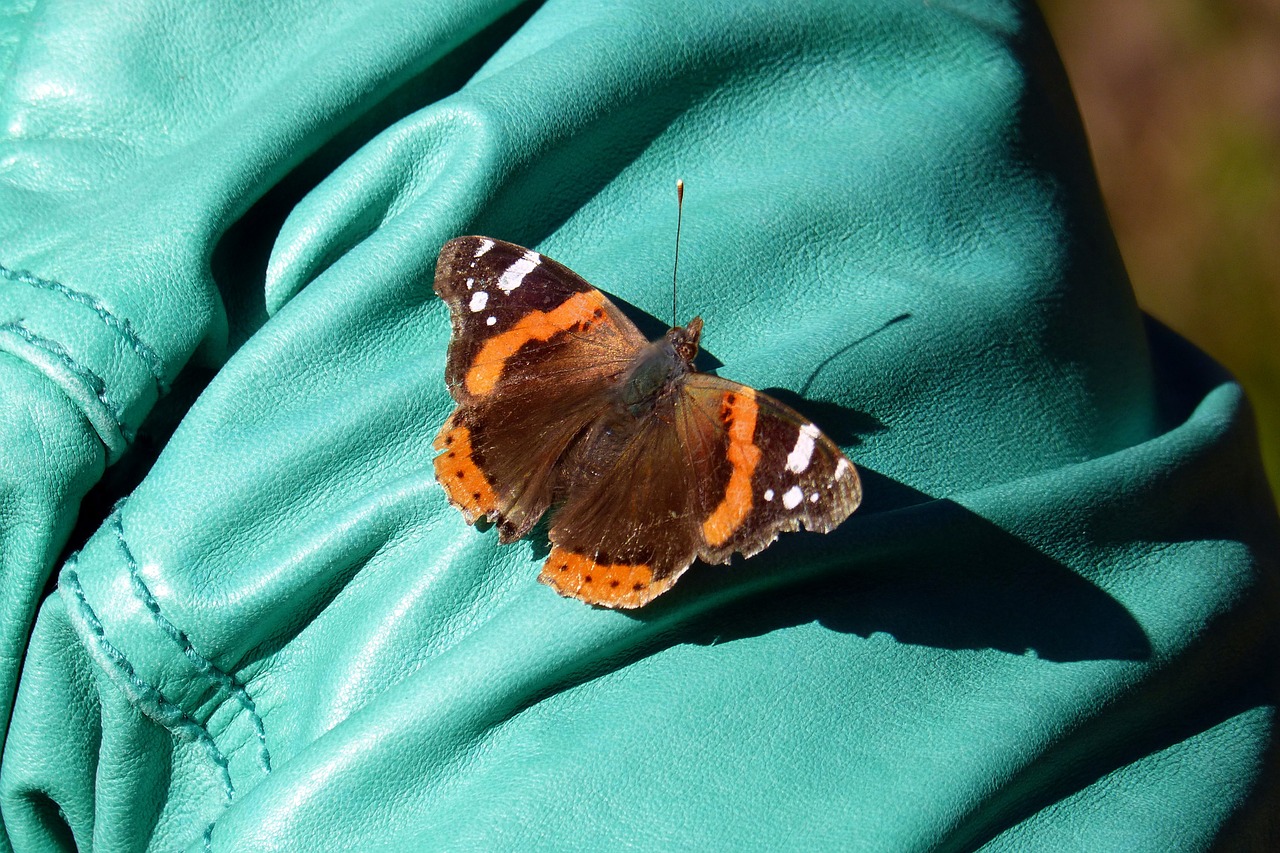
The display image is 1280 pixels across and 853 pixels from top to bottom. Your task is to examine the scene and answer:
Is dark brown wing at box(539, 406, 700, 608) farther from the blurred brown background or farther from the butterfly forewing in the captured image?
the blurred brown background

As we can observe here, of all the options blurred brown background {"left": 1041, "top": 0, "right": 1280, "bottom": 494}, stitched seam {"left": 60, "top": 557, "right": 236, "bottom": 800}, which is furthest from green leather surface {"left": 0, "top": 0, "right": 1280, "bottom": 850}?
blurred brown background {"left": 1041, "top": 0, "right": 1280, "bottom": 494}

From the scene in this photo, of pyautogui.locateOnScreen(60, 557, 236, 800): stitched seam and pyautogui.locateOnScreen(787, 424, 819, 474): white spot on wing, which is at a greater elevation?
pyautogui.locateOnScreen(787, 424, 819, 474): white spot on wing

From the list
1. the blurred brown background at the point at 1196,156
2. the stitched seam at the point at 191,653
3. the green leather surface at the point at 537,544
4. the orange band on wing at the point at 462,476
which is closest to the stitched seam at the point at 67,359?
the green leather surface at the point at 537,544

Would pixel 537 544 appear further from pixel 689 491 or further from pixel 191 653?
pixel 191 653

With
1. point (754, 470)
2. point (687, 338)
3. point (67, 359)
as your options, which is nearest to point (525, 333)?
point (687, 338)

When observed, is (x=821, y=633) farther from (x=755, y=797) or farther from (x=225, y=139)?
(x=225, y=139)

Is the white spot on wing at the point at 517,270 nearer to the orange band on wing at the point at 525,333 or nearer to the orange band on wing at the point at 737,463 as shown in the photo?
the orange band on wing at the point at 525,333

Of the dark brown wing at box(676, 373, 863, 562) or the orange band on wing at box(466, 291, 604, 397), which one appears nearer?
the dark brown wing at box(676, 373, 863, 562)

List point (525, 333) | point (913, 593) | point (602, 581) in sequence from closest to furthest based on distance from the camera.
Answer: point (602, 581) < point (913, 593) < point (525, 333)
